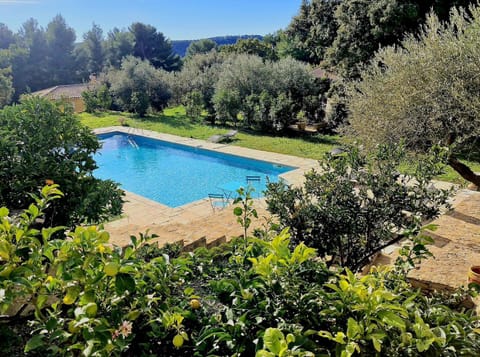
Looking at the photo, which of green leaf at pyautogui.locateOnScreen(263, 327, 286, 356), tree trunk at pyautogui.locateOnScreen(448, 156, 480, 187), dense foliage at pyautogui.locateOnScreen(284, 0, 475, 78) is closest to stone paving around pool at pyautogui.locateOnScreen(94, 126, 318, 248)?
green leaf at pyautogui.locateOnScreen(263, 327, 286, 356)

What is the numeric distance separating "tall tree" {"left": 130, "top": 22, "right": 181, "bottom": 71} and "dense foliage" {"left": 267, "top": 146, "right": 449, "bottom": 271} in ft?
168

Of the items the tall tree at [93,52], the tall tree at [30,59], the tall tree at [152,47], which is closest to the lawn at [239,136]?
the tall tree at [30,59]

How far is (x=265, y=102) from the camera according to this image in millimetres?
20297

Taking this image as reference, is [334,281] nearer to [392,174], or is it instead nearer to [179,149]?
[392,174]

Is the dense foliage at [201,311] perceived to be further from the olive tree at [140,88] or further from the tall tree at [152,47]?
the tall tree at [152,47]

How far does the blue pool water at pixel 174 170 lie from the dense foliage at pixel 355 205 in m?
8.55

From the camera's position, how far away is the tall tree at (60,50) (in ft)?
155

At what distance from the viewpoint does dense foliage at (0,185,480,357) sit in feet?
4.29

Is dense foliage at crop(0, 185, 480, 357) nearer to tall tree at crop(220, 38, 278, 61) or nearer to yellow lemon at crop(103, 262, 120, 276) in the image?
yellow lemon at crop(103, 262, 120, 276)

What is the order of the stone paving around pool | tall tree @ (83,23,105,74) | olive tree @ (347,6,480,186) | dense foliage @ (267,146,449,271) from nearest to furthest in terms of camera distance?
1. dense foliage @ (267,146,449,271)
2. the stone paving around pool
3. olive tree @ (347,6,480,186)
4. tall tree @ (83,23,105,74)

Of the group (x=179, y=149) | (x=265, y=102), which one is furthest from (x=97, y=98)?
(x=265, y=102)

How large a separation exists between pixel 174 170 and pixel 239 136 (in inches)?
206

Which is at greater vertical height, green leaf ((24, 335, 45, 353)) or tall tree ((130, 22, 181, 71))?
tall tree ((130, 22, 181, 71))

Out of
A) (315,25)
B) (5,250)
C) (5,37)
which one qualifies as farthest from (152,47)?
(5,250)
